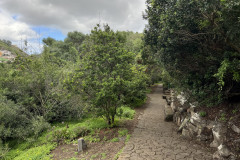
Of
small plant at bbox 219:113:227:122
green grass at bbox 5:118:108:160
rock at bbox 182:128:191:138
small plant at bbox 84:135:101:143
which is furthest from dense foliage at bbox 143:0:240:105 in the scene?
green grass at bbox 5:118:108:160

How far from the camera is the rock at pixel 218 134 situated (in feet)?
14.3

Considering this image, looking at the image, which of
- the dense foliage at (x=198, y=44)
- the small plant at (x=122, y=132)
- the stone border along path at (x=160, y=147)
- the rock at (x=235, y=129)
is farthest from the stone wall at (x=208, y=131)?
the small plant at (x=122, y=132)

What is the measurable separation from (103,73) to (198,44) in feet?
11.9

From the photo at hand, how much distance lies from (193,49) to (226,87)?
165 cm

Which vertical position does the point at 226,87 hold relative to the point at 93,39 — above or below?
below

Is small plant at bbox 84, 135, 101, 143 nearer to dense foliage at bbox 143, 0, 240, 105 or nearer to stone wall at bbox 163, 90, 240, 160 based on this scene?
stone wall at bbox 163, 90, 240, 160

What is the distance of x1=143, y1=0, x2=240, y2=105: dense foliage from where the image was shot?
137 inches

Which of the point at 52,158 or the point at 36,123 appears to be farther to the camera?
the point at 36,123

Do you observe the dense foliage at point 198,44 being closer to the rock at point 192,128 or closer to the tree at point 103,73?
the rock at point 192,128

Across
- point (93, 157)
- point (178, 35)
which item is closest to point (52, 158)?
point (93, 157)

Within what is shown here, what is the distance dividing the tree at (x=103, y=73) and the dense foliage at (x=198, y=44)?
59.2 inches

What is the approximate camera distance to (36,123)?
7289mm

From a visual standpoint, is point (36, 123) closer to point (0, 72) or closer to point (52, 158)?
point (52, 158)

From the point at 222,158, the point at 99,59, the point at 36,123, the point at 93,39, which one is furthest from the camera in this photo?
the point at 36,123
